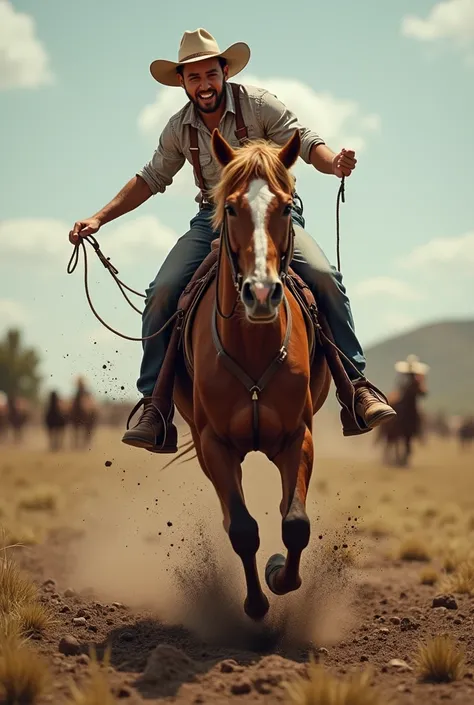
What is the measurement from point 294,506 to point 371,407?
128 cm

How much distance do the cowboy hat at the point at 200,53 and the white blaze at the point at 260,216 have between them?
2145 millimetres

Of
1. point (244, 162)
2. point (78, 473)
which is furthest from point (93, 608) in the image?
point (78, 473)

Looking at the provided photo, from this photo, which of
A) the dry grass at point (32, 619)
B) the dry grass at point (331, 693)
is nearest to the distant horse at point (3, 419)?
the dry grass at point (32, 619)

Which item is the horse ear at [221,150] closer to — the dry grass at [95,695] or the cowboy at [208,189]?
the cowboy at [208,189]

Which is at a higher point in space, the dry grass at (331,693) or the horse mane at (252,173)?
the horse mane at (252,173)

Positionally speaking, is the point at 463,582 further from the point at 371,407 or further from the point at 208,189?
the point at 208,189

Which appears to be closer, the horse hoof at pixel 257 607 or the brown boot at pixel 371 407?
the horse hoof at pixel 257 607

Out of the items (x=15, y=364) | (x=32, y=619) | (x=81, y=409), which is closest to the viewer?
(x=32, y=619)

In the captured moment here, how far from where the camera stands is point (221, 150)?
19.5ft

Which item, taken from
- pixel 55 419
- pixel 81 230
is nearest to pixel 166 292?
pixel 81 230

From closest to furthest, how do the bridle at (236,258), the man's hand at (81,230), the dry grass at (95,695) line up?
the dry grass at (95,695)
the bridle at (236,258)
the man's hand at (81,230)

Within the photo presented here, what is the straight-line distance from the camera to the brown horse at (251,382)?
5.73 m

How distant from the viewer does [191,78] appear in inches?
290

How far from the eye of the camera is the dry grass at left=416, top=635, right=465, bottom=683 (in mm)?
5633
